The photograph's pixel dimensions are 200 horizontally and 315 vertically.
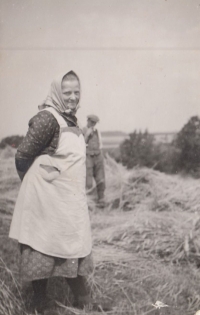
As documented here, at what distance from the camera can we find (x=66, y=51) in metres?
1.92

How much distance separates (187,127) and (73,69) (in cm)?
69

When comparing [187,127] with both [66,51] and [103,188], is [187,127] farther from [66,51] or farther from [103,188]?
[66,51]

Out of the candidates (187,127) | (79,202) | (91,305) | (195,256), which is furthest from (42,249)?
(187,127)

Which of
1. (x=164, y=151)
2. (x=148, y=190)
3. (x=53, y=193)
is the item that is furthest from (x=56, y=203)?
(x=164, y=151)

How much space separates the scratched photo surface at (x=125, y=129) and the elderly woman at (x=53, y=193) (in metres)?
0.10

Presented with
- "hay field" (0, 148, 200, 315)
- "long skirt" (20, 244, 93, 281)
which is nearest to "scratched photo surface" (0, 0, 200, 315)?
"hay field" (0, 148, 200, 315)

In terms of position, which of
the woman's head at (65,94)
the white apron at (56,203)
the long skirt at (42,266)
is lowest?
the long skirt at (42,266)

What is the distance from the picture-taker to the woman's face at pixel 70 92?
1.81m

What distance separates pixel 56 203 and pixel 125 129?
21.1 inches

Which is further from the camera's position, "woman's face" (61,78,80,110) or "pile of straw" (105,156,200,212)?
"pile of straw" (105,156,200,212)

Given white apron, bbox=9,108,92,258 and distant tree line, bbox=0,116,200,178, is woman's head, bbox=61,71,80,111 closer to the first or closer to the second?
white apron, bbox=9,108,92,258

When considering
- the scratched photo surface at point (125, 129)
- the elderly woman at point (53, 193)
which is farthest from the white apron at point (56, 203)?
the scratched photo surface at point (125, 129)

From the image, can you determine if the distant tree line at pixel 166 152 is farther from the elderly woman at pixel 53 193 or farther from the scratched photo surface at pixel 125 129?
the elderly woman at pixel 53 193

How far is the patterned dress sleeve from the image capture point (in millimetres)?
1748
